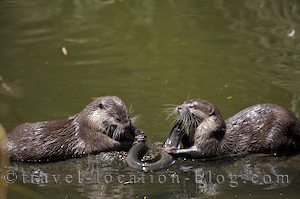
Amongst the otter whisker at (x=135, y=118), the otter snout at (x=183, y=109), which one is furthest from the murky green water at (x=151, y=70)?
the otter snout at (x=183, y=109)

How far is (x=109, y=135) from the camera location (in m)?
6.27

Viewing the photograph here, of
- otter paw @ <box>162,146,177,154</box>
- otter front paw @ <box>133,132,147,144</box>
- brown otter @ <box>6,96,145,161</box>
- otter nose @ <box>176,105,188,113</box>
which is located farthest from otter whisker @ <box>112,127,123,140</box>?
otter nose @ <box>176,105,188,113</box>

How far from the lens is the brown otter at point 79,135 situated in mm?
6141

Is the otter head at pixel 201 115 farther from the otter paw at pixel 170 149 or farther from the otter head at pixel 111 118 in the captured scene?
the otter head at pixel 111 118

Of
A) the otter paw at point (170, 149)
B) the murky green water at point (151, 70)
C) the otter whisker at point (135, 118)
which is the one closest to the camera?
the murky green water at point (151, 70)

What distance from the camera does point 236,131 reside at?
6211 millimetres

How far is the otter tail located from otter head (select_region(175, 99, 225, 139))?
10 centimetres

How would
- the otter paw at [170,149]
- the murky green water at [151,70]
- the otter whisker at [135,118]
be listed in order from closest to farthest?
the murky green water at [151,70] → the otter paw at [170,149] → the otter whisker at [135,118]

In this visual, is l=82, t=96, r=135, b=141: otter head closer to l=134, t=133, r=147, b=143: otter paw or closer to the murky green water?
l=134, t=133, r=147, b=143: otter paw

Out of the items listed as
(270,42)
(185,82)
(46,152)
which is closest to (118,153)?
(46,152)

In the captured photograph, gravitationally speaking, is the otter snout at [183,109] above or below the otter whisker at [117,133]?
above

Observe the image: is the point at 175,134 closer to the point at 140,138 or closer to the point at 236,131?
the point at 140,138

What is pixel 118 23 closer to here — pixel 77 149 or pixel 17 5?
pixel 17 5

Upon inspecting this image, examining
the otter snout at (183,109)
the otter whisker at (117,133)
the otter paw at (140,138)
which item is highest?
the otter snout at (183,109)
